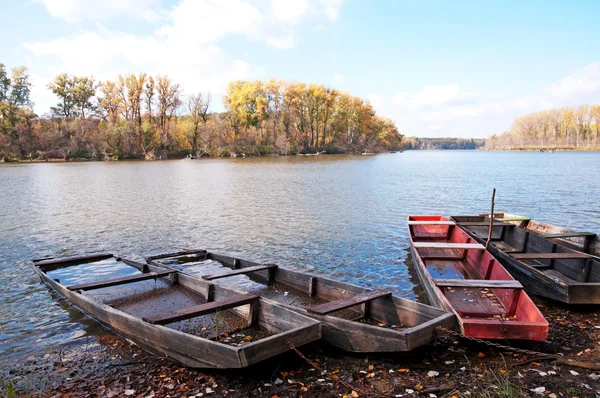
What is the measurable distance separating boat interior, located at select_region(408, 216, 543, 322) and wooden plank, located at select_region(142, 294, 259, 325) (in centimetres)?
345

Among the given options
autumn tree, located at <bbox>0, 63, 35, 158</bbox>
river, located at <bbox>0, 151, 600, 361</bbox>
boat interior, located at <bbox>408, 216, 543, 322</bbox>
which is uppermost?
autumn tree, located at <bbox>0, 63, 35, 158</bbox>

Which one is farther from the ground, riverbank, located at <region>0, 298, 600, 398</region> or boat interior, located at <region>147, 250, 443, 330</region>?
boat interior, located at <region>147, 250, 443, 330</region>

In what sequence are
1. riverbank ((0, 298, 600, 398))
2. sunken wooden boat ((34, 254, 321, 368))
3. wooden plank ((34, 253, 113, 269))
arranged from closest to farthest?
riverbank ((0, 298, 600, 398)) < sunken wooden boat ((34, 254, 321, 368)) < wooden plank ((34, 253, 113, 269))

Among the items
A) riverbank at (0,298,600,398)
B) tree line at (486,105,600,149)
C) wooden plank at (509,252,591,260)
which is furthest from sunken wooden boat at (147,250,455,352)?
tree line at (486,105,600,149)

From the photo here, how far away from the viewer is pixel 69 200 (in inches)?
914

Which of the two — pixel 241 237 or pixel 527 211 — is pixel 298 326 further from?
pixel 527 211

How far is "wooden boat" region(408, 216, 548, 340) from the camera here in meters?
5.70

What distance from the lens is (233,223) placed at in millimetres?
17266

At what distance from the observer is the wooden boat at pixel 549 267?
23.9ft

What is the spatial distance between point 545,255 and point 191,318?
7787mm

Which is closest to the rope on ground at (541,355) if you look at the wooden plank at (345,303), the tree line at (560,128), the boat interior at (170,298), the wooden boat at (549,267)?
the wooden plank at (345,303)

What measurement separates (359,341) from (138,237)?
11388 millimetres

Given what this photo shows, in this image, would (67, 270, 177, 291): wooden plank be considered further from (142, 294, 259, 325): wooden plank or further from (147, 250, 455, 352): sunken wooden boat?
(142, 294, 259, 325): wooden plank

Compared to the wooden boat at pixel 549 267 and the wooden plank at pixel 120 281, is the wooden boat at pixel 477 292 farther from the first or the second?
the wooden plank at pixel 120 281
